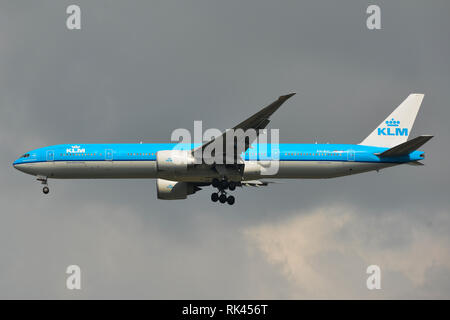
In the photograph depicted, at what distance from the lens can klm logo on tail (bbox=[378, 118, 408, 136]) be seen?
70.2m

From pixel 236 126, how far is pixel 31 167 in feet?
56.8

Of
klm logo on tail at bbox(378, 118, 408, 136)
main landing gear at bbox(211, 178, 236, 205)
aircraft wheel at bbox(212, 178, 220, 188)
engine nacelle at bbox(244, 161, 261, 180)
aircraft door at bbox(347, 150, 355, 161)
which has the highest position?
klm logo on tail at bbox(378, 118, 408, 136)

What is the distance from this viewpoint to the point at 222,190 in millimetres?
65562

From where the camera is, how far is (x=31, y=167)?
66688mm

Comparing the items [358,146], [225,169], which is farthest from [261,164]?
[358,146]

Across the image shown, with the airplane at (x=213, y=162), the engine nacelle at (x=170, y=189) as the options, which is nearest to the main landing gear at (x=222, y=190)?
the airplane at (x=213, y=162)

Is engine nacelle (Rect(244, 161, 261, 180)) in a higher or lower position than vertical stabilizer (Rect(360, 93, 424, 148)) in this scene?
lower

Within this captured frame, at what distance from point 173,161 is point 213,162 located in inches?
127

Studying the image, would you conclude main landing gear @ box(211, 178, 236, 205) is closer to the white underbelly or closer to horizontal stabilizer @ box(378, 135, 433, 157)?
the white underbelly

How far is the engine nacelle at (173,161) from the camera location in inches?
2440

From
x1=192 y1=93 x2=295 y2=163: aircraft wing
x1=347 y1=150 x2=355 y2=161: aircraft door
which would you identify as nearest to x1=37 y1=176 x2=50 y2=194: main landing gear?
x1=192 y1=93 x2=295 y2=163: aircraft wing

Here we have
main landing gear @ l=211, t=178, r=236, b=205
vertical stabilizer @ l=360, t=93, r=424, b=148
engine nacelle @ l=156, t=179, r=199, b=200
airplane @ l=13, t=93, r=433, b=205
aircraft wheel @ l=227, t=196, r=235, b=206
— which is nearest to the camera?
airplane @ l=13, t=93, r=433, b=205
